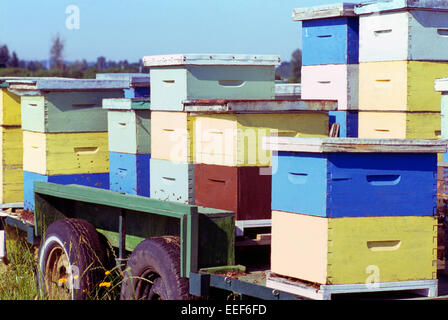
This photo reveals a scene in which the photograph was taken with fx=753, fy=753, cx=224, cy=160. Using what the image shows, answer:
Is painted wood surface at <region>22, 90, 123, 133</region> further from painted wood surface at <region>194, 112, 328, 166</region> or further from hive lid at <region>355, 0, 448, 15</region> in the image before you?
hive lid at <region>355, 0, 448, 15</region>

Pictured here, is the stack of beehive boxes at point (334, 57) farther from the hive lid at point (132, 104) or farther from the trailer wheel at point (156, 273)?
the trailer wheel at point (156, 273)

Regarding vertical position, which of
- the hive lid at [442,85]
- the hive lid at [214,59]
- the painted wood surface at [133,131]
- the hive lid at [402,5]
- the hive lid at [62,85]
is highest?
the hive lid at [402,5]

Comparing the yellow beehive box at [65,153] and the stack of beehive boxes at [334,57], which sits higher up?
the stack of beehive boxes at [334,57]

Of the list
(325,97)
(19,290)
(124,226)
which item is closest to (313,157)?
(124,226)

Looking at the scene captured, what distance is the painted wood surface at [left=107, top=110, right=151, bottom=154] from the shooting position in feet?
21.4

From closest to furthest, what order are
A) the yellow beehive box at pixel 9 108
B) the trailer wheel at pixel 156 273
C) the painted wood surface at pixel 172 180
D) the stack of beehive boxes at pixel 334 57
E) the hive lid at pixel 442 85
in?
1. the trailer wheel at pixel 156 273
2. the hive lid at pixel 442 85
3. the painted wood surface at pixel 172 180
4. the stack of beehive boxes at pixel 334 57
5. the yellow beehive box at pixel 9 108

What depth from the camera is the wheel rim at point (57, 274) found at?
5.45 meters

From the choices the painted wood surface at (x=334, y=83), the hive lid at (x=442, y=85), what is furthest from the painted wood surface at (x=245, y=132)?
the painted wood surface at (x=334, y=83)

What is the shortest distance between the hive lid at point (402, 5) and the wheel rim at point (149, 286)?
291 cm

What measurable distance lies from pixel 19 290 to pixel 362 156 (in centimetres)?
287

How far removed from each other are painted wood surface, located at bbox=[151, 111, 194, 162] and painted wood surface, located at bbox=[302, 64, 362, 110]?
166 cm

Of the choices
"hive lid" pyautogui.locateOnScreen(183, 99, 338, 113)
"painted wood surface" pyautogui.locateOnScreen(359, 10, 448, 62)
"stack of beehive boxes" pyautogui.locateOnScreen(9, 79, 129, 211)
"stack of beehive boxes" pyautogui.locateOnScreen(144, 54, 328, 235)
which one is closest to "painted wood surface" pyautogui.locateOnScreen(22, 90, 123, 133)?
"stack of beehive boxes" pyautogui.locateOnScreen(9, 79, 129, 211)

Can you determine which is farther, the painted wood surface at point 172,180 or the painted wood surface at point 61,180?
the painted wood surface at point 61,180

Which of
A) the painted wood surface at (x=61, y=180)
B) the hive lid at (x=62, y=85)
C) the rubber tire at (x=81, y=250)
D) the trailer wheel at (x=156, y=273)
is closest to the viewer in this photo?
the trailer wheel at (x=156, y=273)
